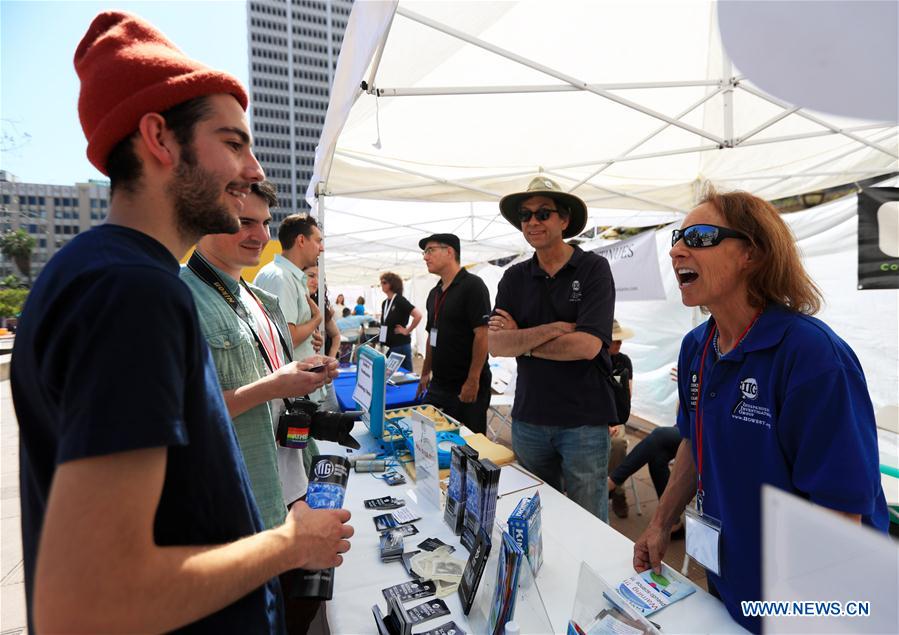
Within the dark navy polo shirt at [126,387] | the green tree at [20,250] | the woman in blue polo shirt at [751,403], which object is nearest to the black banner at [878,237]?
the woman in blue polo shirt at [751,403]

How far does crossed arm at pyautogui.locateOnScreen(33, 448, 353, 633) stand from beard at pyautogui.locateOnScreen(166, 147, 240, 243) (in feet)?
1.45

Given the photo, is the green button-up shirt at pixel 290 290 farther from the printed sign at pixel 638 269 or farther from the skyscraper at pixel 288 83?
the skyscraper at pixel 288 83

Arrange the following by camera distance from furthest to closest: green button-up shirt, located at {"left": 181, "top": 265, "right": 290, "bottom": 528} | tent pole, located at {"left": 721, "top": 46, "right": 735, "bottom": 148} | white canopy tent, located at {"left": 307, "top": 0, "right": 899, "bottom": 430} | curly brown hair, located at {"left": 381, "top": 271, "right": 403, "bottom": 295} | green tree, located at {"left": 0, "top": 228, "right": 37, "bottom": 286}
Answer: green tree, located at {"left": 0, "top": 228, "right": 37, "bottom": 286} → curly brown hair, located at {"left": 381, "top": 271, "right": 403, "bottom": 295} → tent pole, located at {"left": 721, "top": 46, "right": 735, "bottom": 148} → white canopy tent, located at {"left": 307, "top": 0, "right": 899, "bottom": 430} → green button-up shirt, located at {"left": 181, "top": 265, "right": 290, "bottom": 528}

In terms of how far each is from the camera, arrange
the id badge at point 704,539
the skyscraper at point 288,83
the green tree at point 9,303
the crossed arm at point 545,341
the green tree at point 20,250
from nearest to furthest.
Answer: the id badge at point 704,539 < the crossed arm at point 545,341 < the green tree at point 9,303 < the green tree at point 20,250 < the skyscraper at point 288,83

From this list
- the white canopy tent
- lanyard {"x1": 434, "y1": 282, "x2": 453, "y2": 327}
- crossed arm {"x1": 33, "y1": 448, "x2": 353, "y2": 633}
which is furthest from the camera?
lanyard {"x1": 434, "y1": 282, "x2": 453, "y2": 327}

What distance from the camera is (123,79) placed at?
0.80m

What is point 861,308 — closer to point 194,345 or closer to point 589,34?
point 589,34

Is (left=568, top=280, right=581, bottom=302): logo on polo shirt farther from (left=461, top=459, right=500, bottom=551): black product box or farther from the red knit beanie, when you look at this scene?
the red knit beanie

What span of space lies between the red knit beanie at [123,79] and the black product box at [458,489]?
48.2 inches

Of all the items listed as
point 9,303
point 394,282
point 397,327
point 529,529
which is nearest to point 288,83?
point 9,303

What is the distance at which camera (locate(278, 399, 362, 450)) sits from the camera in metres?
1.67

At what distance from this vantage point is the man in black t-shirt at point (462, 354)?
344cm

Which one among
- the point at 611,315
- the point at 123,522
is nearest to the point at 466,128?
the point at 611,315

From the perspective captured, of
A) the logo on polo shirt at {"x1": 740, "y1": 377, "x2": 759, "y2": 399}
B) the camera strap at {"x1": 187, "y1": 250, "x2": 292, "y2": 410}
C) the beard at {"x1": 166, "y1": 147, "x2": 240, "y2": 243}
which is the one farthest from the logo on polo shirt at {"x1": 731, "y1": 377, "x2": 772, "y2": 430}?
the camera strap at {"x1": 187, "y1": 250, "x2": 292, "y2": 410}
